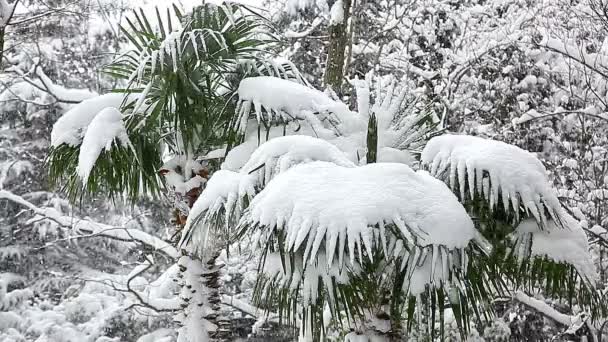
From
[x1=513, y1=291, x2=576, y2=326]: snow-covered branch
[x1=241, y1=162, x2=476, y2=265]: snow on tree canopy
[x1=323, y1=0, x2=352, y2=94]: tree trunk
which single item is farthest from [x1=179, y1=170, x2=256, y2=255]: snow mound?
[x1=513, y1=291, x2=576, y2=326]: snow-covered branch

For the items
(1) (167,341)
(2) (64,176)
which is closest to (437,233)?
(2) (64,176)

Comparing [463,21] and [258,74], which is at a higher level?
[463,21]

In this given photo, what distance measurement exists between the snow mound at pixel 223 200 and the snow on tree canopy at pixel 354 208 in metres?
0.24

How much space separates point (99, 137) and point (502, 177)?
1.88m

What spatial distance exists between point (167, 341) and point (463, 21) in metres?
5.19

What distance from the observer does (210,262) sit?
143 inches

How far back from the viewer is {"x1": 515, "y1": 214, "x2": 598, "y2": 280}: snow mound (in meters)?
2.51

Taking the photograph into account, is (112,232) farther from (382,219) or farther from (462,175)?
(382,219)

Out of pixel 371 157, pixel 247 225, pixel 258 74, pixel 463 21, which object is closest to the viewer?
pixel 247 225

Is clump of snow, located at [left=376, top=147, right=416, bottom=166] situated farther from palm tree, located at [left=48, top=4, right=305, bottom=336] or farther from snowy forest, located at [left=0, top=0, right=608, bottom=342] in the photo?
palm tree, located at [left=48, top=4, right=305, bottom=336]

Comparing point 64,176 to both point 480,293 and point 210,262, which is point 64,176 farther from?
point 480,293

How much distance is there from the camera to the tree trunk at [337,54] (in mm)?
4941

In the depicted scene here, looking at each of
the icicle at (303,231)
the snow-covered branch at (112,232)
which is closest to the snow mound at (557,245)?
the icicle at (303,231)

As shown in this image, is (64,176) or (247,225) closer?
(247,225)
